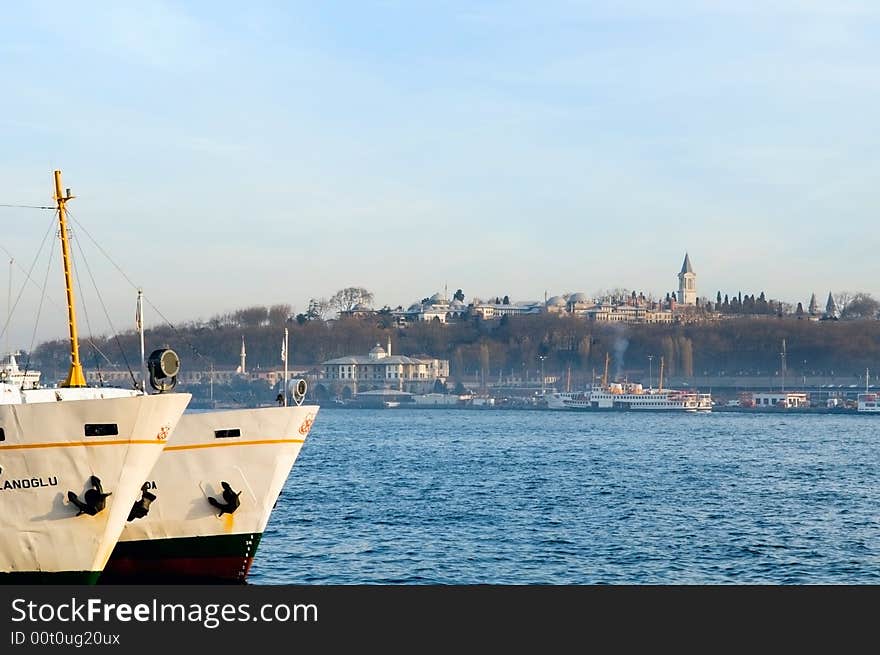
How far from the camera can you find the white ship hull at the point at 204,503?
1204 inches

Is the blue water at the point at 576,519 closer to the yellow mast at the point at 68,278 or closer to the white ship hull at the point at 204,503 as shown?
the white ship hull at the point at 204,503

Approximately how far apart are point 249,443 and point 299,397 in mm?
1751

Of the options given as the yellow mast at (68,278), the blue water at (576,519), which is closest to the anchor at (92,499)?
the yellow mast at (68,278)

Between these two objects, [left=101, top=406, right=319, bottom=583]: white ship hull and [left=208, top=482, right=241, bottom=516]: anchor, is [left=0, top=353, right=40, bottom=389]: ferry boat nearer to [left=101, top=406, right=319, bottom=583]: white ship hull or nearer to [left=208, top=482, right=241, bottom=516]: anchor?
[left=101, top=406, right=319, bottom=583]: white ship hull

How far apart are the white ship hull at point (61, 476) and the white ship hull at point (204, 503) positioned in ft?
15.7

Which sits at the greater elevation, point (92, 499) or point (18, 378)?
point (18, 378)

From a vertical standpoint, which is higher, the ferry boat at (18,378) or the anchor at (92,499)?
the ferry boat at (18,378)

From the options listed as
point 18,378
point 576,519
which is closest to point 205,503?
point 18,378

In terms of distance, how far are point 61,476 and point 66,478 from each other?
0.09 metres

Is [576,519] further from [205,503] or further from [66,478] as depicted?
[66,478]

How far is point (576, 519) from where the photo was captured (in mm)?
46844

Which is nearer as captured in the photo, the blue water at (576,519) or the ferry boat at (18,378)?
the ferry boat at (18,378)
